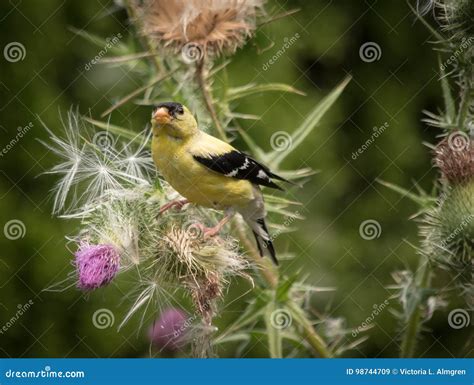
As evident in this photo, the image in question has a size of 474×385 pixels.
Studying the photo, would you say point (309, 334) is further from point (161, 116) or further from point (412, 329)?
point (161, 116)

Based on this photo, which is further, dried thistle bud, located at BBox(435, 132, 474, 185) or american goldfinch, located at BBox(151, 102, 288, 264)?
dried thistle bud, located at BBox(435, 132, 474, 185)

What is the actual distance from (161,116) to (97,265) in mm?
393

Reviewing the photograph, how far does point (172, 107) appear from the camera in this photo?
2.00 meters

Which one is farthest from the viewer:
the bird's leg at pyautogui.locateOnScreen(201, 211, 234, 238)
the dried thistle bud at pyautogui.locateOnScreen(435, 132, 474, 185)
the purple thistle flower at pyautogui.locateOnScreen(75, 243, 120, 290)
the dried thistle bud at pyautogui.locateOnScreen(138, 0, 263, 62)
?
the dried thistle bud at pyautogui.locateOnScreen(435, 132, 474, 185)

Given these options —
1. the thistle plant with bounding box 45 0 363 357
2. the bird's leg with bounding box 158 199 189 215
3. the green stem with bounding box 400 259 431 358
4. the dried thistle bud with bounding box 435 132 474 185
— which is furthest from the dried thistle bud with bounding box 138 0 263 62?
the green stem with bounding box 400 259 431 358

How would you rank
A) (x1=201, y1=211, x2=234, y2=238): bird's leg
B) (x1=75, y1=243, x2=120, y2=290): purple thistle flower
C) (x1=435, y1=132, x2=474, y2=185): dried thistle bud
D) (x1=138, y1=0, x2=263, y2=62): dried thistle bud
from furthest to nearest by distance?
(x1=435, y1=132, x2=474, y2=185): dried thistle bud
(x1=138, y1=0, x2=263, y2=62): dried thistle bud
(x1=201, y1=211, x2=234, y2=238): bird's leg
(x1=75, y1=243, x2=120, y2=290): purple thistle flower

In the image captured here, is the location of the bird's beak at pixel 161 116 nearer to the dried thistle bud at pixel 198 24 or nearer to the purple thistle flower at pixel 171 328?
the dried thistle bud at pixel 198 24

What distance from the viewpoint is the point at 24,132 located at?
2.81 meters

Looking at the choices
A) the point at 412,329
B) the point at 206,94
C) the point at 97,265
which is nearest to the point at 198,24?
the point at 206,94

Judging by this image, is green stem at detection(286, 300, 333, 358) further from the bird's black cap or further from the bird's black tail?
the bird's black cap

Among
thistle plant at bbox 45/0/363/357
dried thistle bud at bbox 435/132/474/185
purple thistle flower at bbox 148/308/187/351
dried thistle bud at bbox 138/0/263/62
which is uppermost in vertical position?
dried thistle bud at bbox 435/132/474/185

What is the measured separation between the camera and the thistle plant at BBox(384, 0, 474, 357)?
2055 mm

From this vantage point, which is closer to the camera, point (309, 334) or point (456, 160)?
point (309, 334)

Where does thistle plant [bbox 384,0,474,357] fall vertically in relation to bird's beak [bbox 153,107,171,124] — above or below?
above
